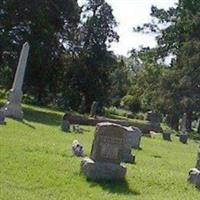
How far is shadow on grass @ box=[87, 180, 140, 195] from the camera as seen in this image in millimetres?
11414

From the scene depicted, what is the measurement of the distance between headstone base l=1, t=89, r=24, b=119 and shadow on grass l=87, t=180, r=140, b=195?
14.3 metres

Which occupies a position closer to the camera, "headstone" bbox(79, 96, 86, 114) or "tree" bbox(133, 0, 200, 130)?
"tree" bbox(133, 0, 200, 130)

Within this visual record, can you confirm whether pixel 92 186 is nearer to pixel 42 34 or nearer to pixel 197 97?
pixel 42 34

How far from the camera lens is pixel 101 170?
1229 centimetres

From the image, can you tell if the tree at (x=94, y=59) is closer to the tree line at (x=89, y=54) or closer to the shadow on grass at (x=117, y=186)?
the tree line at (x=89, y=54)

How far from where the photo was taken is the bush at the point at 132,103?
7238 centimetres

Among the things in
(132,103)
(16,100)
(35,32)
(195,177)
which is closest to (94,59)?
(35,32)

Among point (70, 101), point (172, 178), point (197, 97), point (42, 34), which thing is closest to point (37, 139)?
point (172, 178)

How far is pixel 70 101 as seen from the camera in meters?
52.8

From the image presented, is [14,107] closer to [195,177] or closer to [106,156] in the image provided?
[106,156]

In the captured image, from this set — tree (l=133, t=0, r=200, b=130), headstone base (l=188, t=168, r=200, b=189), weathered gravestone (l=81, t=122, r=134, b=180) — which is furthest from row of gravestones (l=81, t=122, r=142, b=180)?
tree (l=133, t=0, r=200, b=130)

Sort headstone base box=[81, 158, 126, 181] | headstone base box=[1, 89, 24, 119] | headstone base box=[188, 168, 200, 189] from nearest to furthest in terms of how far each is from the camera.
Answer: headstone base box=[81, 158, 126, 181], headstone base box=[188, 168, 200, 189], headstone base box=[1, 89, 24, 119]

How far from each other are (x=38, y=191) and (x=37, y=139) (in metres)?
7.70

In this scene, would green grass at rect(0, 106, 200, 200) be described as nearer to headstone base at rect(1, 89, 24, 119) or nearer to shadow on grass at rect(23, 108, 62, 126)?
headstone base at rect(1, 89, 24, 119)
